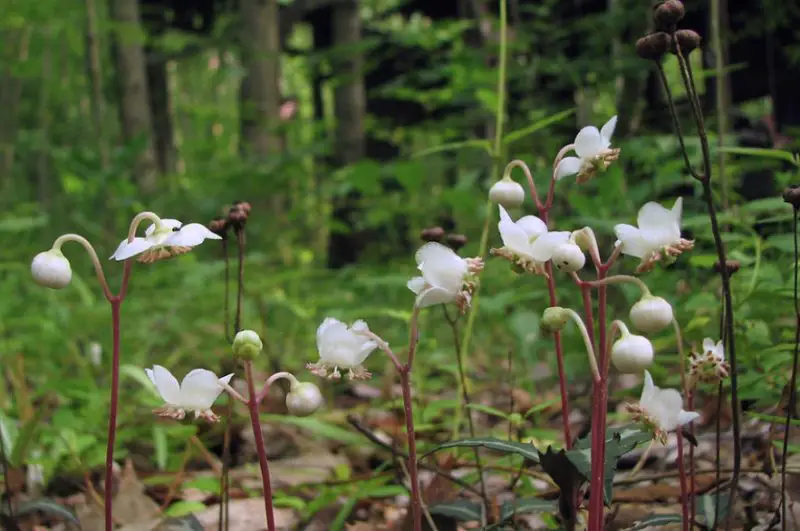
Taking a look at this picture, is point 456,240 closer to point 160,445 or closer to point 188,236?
point 188,236

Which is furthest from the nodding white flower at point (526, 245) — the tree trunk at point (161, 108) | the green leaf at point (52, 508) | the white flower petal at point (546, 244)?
the tree trunk at point (161, 108)

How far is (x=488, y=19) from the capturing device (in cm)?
349

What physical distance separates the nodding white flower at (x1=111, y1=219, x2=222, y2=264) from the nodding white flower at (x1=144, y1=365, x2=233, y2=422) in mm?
127

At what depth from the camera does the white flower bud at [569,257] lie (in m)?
0.79

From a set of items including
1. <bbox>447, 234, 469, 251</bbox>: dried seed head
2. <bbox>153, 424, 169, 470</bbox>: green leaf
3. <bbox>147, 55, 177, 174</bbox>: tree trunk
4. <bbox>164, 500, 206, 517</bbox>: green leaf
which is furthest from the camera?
<bbox>147, 55, 177, 174</bbox>: tree trunk

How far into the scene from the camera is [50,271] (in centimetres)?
88

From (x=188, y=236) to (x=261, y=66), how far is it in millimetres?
3859

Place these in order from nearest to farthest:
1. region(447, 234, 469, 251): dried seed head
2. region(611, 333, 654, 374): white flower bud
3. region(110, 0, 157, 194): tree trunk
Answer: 1. region(611, 333, 654, 374): white flower bud
2. region(447, 234, 469, 251): dried seed head
3. region(110, 0, 157, 194): tree trunk

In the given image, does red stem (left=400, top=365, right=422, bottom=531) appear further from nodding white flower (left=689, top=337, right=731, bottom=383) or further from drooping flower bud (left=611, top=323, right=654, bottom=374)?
nodding white flower (left=689, top=337, right=731, bottom=383)

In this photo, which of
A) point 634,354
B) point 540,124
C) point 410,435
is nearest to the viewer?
point 634,354

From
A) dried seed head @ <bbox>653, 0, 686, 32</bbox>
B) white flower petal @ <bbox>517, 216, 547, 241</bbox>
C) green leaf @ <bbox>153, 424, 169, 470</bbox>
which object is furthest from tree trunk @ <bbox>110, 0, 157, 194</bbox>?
dried seed head @ <bbox>653, 0, 686, 32</bbox>

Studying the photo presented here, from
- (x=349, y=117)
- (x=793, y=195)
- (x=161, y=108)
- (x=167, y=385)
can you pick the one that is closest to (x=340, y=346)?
(x=167, y=385)

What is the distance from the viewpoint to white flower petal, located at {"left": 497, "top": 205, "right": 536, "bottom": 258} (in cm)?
82

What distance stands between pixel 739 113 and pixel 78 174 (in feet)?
9.07
